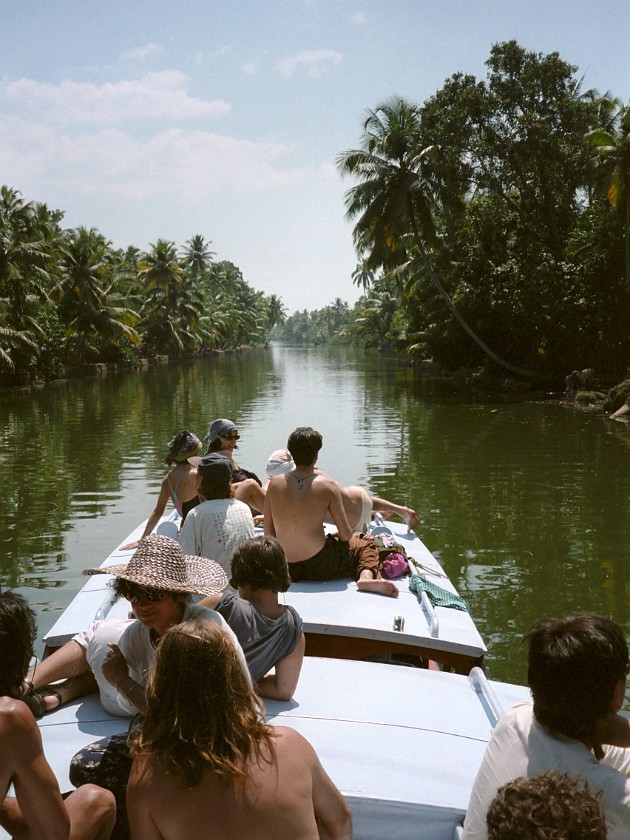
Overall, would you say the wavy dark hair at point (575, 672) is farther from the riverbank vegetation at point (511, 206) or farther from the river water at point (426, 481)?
the riverbank vegetation at point (511, 206)

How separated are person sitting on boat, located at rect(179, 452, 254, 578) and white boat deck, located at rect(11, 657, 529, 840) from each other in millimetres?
1266

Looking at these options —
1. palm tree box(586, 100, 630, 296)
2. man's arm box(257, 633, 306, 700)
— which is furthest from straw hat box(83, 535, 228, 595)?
palm tree box(586, 100, 630, 296)

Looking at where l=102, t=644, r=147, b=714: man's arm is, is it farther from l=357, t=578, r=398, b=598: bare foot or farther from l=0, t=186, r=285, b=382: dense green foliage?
l=0, t=186, r=285, b=382: dense green foliage

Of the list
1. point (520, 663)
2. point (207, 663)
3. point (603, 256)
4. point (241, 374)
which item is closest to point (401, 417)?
point (603, 256)

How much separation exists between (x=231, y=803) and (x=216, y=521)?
3410 millimetres

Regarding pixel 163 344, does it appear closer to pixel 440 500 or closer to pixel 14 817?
pixel 440 500

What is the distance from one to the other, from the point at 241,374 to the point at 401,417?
1204 inches

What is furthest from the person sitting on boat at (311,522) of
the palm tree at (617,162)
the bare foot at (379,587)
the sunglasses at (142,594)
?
the palm tree at (617,162)

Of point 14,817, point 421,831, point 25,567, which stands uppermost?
point 14,817

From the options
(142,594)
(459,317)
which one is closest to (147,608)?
(142,594)

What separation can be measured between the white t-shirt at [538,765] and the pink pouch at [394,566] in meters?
3.74

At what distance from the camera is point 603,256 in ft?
105

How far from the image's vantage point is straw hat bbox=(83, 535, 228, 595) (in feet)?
11.4

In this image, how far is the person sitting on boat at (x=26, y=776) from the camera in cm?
248
